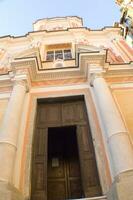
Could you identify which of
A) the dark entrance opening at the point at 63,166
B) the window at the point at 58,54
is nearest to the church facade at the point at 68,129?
the dark entrance opening at the point at 63,166

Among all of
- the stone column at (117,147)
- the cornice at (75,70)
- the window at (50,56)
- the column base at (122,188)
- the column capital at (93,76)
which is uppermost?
the window at (50,56)

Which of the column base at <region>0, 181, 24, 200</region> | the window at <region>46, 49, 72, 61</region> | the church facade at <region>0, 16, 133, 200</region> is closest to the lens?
the column base at <region>0, 181, 24, 200</region>

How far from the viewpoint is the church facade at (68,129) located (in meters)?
5.68

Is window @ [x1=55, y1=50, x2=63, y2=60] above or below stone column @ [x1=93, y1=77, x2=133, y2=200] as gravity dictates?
above

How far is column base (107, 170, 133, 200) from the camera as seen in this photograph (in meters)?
4.59

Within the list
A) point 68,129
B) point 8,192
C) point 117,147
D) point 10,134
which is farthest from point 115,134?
point 8,192

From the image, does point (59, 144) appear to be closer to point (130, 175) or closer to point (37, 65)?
point (37, 65)

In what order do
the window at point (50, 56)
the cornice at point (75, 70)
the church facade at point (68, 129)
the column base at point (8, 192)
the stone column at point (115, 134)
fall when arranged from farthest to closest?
the window at point (50, 56)
the cornice at point (75, 70)
the church facade at point (68, 129)
the stone column at point (115, 134)
the column base at point (8, 192)

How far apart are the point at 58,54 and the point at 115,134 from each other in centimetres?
768

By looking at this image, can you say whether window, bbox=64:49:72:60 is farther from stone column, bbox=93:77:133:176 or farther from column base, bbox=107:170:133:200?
column base, bbox=107:170:133:200

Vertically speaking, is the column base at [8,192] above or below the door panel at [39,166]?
below

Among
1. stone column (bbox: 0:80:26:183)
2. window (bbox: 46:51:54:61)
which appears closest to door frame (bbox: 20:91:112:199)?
stone column (bbox: 0:80:26:183)

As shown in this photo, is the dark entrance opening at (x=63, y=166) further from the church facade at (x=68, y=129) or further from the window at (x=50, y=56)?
the window at (x=50, y=56)

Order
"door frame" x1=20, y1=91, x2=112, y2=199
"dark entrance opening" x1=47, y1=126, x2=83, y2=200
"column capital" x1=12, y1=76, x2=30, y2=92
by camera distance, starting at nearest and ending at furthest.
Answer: "door frame" x1=20, y1=91, x2=112, y2=199, "dark entrance opening" x1=47, y1=126, x2=83, y2=200, "column capital" x1=12, y1=76, x2=30, y2=92
